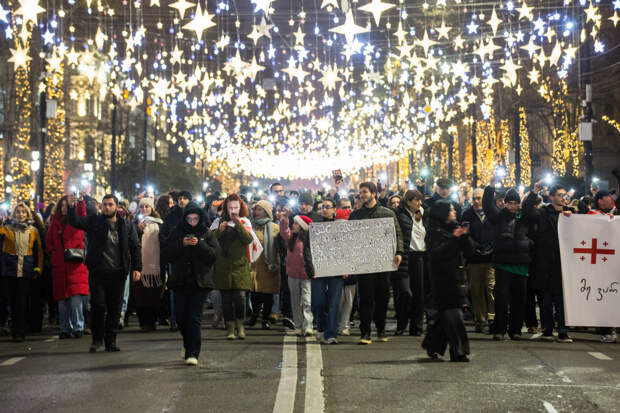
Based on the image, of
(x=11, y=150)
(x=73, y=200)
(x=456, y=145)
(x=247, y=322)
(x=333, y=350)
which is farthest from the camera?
(x=456, y=145)

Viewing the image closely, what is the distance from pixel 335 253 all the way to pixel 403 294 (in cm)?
136

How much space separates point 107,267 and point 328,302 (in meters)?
2.94

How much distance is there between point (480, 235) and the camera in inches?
537

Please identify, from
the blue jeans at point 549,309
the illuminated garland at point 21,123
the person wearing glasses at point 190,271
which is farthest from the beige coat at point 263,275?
the illuminated garland at point 21,123

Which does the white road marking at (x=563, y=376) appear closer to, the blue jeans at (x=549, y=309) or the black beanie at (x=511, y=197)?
the blue jeans at (x=549, y=309)

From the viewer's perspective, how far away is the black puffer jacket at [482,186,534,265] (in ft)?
41.2

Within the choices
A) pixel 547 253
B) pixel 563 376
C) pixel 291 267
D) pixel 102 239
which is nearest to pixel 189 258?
pixel 102 239

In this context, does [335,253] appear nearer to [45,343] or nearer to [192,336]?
[192,336]

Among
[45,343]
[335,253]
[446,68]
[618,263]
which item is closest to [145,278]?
[45,343]

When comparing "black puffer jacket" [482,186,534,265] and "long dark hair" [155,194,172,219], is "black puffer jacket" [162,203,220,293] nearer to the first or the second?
"black puffer jacket" [482,186,534,265]

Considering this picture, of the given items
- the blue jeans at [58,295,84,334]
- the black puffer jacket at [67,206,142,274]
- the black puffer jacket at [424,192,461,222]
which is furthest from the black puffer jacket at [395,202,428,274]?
the blue jeans at [58,295,84,334]

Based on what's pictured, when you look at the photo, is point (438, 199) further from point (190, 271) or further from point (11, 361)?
point (11, 361)

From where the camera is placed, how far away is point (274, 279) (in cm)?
1478

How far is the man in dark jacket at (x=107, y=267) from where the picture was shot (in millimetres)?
11680
